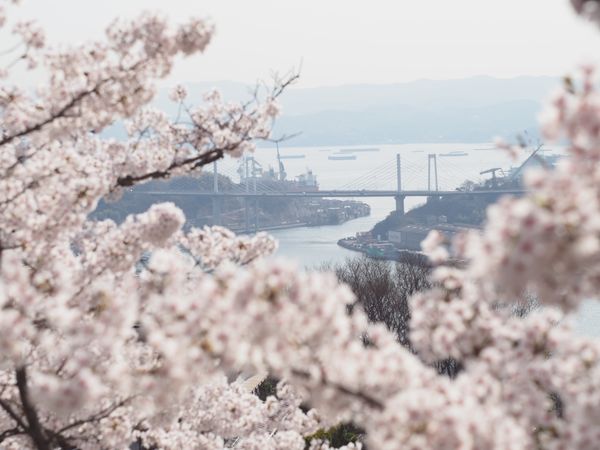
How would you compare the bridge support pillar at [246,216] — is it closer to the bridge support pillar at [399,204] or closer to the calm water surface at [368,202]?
the calm water surface at [368,202]

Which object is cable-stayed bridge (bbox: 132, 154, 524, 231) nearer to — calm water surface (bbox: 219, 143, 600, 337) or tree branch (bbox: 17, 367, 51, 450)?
calm water surface (bbox: 219, 143, 600, 337)

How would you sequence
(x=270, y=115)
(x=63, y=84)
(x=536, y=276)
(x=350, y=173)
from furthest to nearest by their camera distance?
1. (x=350, y=173)
2. (x=270, y=115)
3. (x=63, y=84)
4. (x=536, y=276)

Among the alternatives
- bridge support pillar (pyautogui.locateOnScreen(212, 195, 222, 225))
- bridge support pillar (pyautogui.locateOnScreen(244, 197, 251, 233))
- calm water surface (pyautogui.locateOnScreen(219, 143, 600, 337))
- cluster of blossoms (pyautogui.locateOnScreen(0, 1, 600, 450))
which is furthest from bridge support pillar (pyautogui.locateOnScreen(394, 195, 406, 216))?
cluster of blossoms (pyautogui.locateOnScreen(0, 1, 600, 450))

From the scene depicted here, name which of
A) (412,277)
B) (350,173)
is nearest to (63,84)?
(412,277)


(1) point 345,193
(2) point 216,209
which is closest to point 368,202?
(1) point 345,193

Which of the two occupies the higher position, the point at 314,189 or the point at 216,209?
the point at 314,189

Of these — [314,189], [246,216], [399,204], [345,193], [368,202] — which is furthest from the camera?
[368,202]

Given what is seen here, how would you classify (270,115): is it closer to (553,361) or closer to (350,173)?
(553,361)

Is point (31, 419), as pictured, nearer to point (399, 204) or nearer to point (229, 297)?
point (229, 297)
